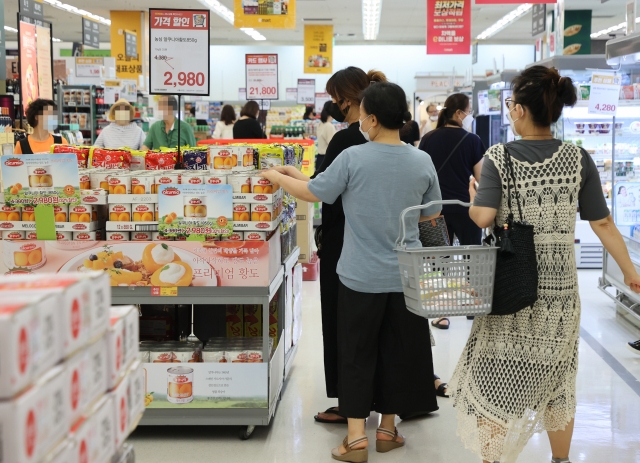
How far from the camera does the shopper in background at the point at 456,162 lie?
5633 millimetres

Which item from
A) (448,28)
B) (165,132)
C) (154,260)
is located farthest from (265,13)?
(154,260)

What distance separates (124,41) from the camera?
20.0 m

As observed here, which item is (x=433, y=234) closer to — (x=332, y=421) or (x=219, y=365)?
(x=332, y=421)

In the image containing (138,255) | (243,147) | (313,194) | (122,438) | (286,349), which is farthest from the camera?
(286,349)

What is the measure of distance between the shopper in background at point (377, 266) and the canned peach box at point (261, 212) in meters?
0.18

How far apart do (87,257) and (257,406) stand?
1.09 meters

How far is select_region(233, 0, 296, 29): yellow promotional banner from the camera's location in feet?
37.6

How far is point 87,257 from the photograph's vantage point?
3.65 meters

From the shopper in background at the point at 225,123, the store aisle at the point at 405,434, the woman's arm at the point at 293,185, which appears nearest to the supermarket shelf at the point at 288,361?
the store aisle at the point at 405,434

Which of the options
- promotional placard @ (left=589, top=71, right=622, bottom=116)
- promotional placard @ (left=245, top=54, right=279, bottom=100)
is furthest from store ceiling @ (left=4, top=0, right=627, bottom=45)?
promotional placard @ (left=589, top=71, right=622, bottom=116)

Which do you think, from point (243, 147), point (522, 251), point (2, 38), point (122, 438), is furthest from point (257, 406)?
point (2, 38)

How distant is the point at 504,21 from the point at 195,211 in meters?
19.5

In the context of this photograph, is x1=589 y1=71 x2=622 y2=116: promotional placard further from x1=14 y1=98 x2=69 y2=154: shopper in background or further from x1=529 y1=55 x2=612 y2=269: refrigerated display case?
x1=14 y1=98 x2=69 y2=154: shopper in background

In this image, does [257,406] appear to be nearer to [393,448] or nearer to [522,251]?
[393,448]
